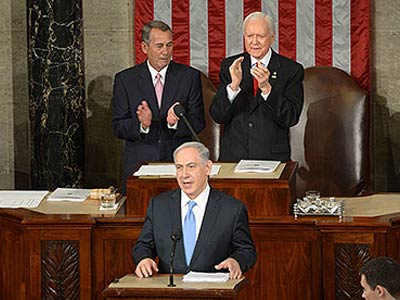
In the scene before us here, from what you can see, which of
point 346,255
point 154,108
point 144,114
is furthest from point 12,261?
point 346,255

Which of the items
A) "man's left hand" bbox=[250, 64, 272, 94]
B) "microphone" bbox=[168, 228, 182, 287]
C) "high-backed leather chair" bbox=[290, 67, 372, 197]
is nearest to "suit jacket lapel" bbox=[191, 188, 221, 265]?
"microphone" bbox=[168, 228, 182, 287]

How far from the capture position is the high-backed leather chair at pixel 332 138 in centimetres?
1117

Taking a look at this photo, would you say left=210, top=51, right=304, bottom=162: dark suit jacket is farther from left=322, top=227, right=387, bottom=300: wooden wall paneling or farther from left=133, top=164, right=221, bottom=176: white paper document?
left=322, top=227, right=387, bottom=300: wooden wall paneling

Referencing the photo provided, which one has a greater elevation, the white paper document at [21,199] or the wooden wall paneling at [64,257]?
the white paper document at [21,199]

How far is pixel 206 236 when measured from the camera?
769cm

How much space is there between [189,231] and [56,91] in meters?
4.01

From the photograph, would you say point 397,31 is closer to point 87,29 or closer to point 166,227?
point 87,29

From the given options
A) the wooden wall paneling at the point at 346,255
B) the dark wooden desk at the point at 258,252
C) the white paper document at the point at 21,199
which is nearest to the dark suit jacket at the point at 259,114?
the dark wooden desk at the point at 258,252

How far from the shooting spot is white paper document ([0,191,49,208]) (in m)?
9.16

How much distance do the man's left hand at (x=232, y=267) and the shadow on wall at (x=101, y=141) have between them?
473 centimetres

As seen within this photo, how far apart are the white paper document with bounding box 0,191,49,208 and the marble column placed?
1.94 meters

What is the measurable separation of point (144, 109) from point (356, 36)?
288 centimetres

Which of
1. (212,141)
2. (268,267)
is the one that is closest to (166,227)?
(268,267)

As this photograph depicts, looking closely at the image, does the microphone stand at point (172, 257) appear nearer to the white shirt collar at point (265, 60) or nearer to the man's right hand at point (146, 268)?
the man's right hand at point (146, 268)
